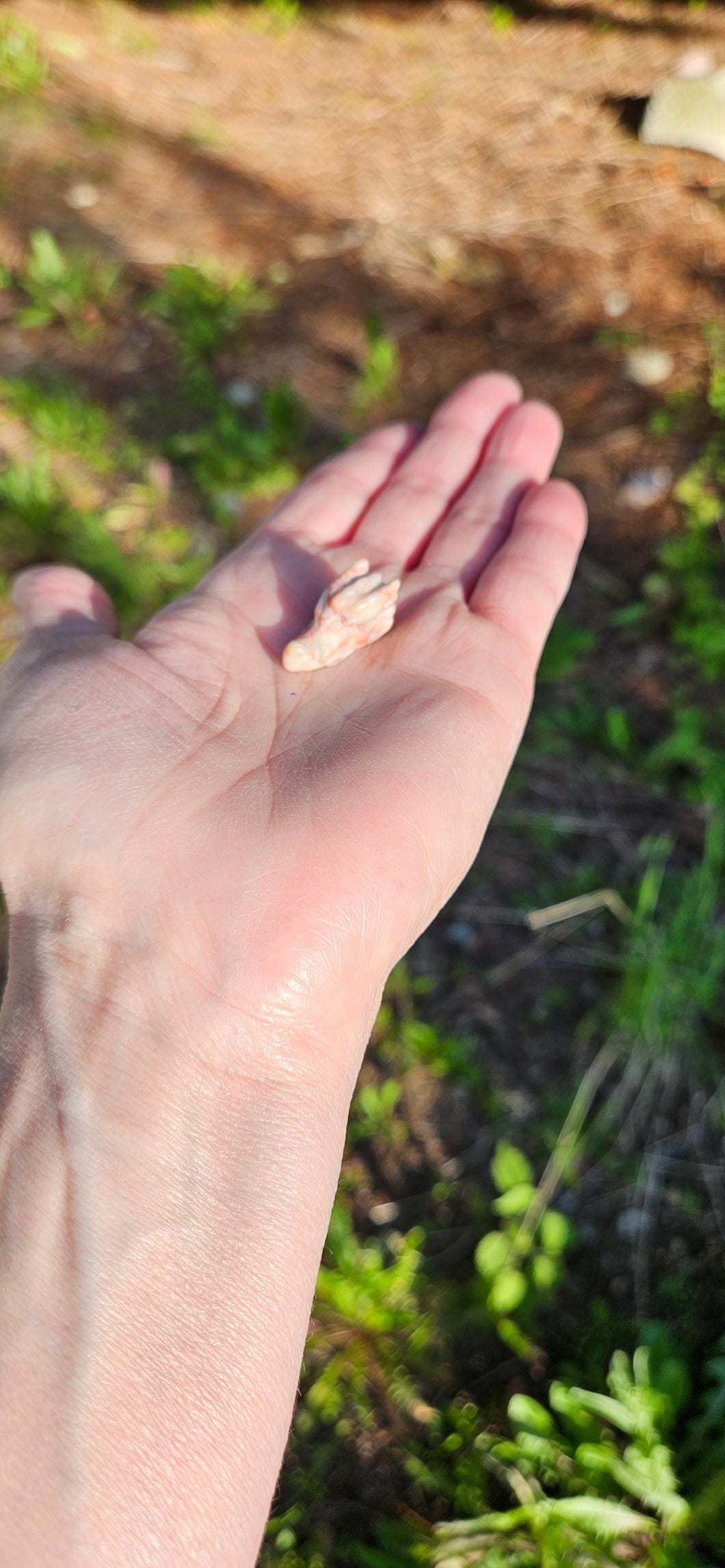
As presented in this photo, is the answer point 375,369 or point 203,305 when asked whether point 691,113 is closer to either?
point 375,369

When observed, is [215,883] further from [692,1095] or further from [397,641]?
[692,1095]

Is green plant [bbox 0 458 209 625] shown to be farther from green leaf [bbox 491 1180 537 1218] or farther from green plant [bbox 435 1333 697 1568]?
green plant [bbox 435 1333 697 1568]

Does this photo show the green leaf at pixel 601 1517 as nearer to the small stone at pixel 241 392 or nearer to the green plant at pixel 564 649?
the green plant at pixel 564 649

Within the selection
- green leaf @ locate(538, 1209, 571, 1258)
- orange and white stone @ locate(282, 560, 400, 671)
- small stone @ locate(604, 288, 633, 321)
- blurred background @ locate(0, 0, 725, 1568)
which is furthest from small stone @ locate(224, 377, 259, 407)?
green leaf @ locate(538, 1209, 571, 1258)

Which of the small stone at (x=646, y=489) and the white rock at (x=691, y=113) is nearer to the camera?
the small stone at (x=646, y=489)

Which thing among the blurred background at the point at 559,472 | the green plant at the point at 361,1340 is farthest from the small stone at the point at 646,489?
the green plant at the point at 361,1340
